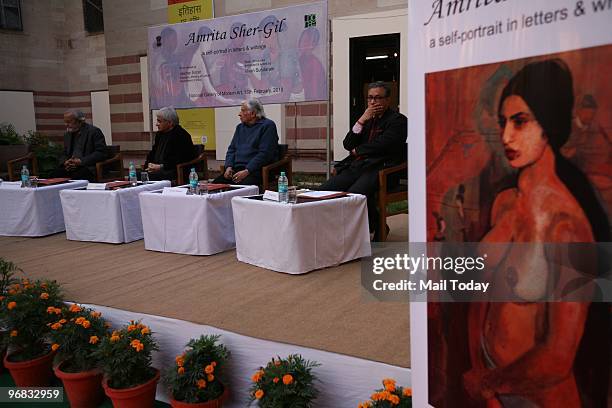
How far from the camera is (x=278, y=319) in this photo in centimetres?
211

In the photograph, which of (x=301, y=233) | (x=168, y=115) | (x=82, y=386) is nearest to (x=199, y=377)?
(x=82, y=386)

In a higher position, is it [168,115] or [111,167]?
[168,115]

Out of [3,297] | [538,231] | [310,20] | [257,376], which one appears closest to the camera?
[538,231]

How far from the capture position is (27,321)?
7.23 feet

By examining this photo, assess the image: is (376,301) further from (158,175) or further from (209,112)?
(209,112)

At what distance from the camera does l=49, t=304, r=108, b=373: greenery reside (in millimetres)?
2039

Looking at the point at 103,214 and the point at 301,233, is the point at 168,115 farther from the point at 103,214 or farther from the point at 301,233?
the point at 301,233

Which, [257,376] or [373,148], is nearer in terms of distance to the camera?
[257,376]

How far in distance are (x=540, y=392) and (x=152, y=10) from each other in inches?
330

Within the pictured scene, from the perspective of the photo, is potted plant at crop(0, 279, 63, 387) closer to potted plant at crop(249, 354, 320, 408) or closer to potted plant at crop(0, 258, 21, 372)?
potted plant at crop(0, 258, 21, 372)

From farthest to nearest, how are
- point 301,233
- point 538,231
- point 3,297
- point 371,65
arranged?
point 371,65 → point 301,233 → point 3,297 → point 538,231

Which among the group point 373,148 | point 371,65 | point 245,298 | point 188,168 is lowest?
point 245,298

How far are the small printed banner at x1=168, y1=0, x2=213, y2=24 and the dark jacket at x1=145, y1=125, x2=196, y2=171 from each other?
321 cm

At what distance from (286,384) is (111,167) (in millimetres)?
4509
